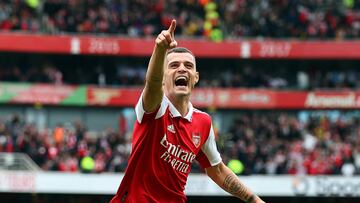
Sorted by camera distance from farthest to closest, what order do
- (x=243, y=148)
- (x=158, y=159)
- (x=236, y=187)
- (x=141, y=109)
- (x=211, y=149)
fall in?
(x=243, y=148) → (x=236, y=187) → (x=211, y=149) → (x=158, y=159) → (x=141, y=109)

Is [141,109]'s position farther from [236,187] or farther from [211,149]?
[236,187]

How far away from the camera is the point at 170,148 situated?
19.8 ft

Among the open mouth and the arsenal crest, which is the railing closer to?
the arsenal crest

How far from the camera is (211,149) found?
6.79m

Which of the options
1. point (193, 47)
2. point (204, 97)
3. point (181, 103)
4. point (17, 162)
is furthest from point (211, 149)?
point (193, 47)

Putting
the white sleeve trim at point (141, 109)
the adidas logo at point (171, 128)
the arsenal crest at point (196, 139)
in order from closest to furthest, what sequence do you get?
the white sleeve trim at point (141, 109), the adidas logo at point (171, 128), the arsenal crest at point (196, 139)

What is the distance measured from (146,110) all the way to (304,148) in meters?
19.2

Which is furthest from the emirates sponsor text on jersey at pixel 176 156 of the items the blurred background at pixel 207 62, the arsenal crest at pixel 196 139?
the blurred background at pixel 207 62

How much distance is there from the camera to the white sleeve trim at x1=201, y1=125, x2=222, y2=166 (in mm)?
6719

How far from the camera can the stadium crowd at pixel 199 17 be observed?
29688 millimetres

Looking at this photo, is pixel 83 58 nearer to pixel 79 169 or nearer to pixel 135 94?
pixel 135 94

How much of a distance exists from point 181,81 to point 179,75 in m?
0.06

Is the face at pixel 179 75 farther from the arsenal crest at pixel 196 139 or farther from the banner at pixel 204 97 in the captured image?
the banner at pixel 204 97

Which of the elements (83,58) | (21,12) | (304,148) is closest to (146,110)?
(304,148)
